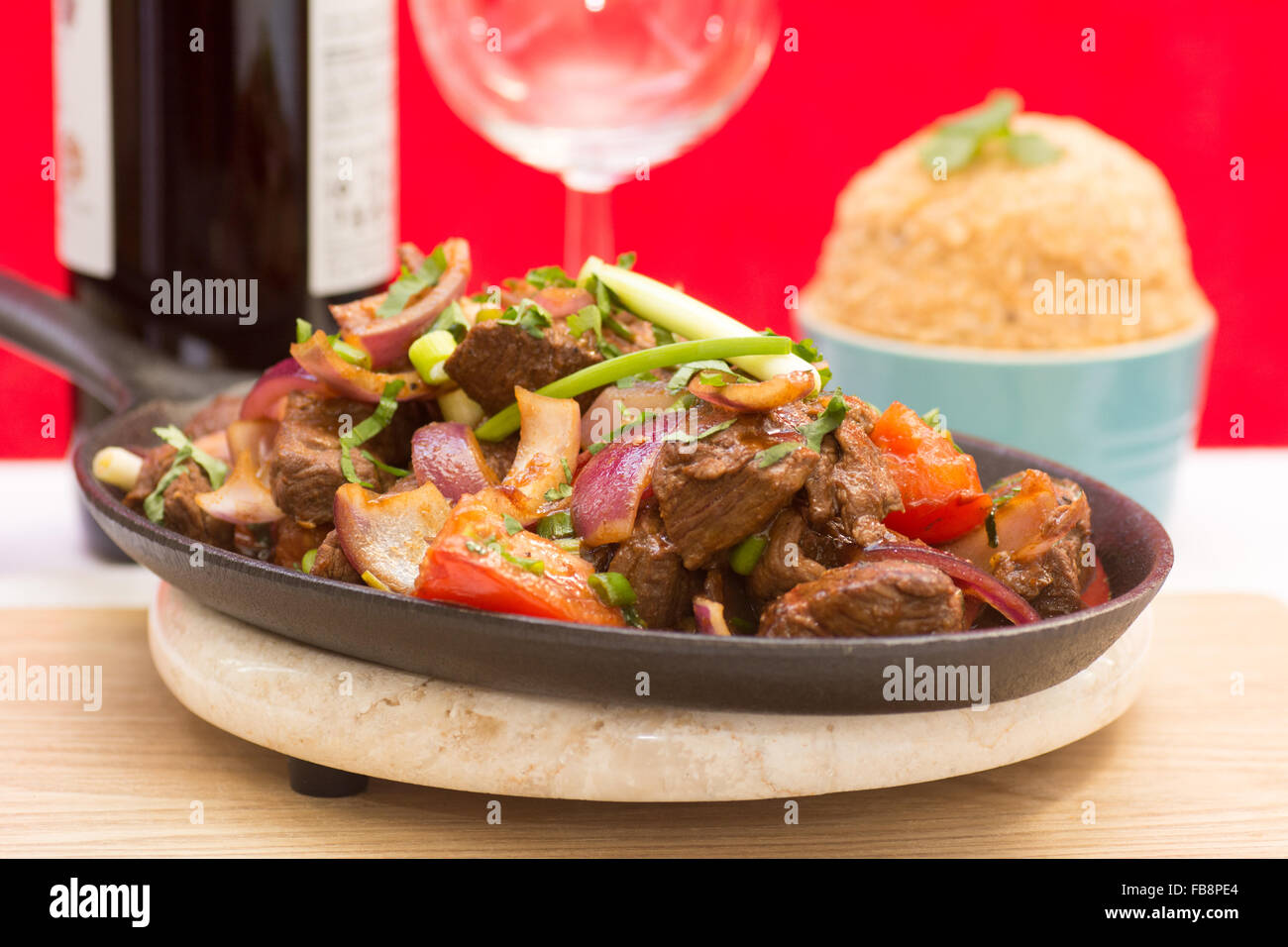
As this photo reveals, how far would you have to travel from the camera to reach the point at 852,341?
2.92 m

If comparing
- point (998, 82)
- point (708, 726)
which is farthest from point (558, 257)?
point (708, 726)

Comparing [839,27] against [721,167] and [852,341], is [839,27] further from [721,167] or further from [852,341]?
[852,341]

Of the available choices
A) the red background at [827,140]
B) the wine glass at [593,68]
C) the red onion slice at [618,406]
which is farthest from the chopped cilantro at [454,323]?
the red background at [827,140]

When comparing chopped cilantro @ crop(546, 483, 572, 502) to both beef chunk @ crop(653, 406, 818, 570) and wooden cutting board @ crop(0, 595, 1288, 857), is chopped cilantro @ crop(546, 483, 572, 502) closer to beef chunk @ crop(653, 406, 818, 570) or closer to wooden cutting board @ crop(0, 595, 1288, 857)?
beef chunk @ crop(653, 406, 818, 570)

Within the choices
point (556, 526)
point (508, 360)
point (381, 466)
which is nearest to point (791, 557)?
point (556, 526)

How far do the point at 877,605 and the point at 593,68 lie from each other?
155 centimetres

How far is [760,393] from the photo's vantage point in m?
1.66

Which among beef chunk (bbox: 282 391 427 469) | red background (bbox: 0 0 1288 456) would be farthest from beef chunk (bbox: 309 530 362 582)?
red background (bbox: 0 0 1288 456)

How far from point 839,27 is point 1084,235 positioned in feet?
5.72

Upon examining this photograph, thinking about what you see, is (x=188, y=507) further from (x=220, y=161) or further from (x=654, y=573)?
(x=220, y=161)

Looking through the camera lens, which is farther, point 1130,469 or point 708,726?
point 1130,469

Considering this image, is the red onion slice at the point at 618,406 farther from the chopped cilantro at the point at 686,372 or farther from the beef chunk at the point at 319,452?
the beef chunk at the point at 319,452

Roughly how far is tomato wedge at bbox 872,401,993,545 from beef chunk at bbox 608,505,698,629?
0.28 meters

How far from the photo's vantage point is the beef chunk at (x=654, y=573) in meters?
1.64
